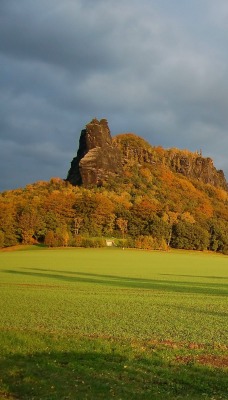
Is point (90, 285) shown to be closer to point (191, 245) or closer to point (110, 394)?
point (110, 394)

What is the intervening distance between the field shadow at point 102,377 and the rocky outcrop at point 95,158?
480 feet

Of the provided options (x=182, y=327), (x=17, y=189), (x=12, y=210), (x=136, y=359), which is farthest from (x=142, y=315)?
(x=17, y=189)

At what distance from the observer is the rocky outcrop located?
161500mm

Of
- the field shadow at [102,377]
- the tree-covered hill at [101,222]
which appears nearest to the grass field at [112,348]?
the field shadow at [102,377]

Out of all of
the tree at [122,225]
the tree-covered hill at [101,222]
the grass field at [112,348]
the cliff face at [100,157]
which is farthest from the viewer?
the cliff face at [100,157]

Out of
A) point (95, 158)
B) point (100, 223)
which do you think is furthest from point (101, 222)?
point (95, 158)

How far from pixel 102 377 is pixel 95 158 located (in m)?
158

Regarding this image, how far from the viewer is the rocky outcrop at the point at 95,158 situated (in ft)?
530

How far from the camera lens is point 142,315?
819 inches

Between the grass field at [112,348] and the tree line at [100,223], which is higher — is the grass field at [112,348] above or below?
below

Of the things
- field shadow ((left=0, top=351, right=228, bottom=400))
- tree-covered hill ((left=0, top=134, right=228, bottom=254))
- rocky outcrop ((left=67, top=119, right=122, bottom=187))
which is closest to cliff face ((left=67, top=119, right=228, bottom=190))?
rocky outcrop ((left=67, top=119, right=122, bottom=187))

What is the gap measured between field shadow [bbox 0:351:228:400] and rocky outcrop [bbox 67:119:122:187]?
480 ft

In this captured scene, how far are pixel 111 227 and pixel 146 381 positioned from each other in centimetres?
10194

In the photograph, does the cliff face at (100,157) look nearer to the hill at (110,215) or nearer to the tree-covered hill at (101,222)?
the hill at (110,215)
